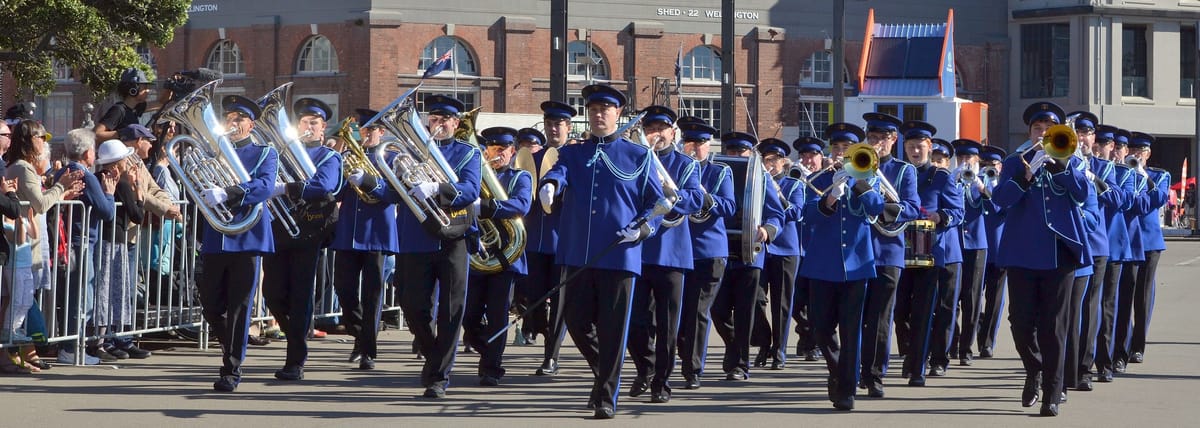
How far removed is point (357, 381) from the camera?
1145cm

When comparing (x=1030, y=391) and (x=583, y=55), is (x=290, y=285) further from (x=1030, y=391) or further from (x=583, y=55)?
(x=583, y=55)

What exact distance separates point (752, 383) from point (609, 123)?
9.65 ft

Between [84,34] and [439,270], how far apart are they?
17.5 m

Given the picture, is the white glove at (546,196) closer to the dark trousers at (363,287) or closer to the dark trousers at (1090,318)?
the dark trousers at (363,287)

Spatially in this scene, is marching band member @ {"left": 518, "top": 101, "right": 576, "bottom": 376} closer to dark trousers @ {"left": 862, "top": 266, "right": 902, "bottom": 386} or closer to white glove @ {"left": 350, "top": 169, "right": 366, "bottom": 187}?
white glove @ {"left": 350, "top": 169, "right": 366, "bottom": 187}

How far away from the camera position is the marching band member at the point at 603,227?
9547 mm

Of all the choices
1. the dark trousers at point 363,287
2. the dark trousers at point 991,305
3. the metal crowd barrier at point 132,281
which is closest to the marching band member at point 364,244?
the dark trousers at point 363,287

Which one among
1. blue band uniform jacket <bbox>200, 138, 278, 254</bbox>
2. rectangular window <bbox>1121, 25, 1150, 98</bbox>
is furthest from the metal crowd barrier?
rectangular window <bbox>1121, 25, 1150, 98</bbox>

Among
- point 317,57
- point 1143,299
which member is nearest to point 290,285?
point 1143,299

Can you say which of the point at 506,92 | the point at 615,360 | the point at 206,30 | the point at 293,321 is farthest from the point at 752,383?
the point at 206,30

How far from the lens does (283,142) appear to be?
11281mm

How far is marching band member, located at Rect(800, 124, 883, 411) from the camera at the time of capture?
10250 millimetres

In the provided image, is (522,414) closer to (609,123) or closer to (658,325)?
(658,325)

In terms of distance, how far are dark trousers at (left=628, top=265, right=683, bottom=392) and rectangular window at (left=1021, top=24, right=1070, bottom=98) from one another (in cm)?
5192
